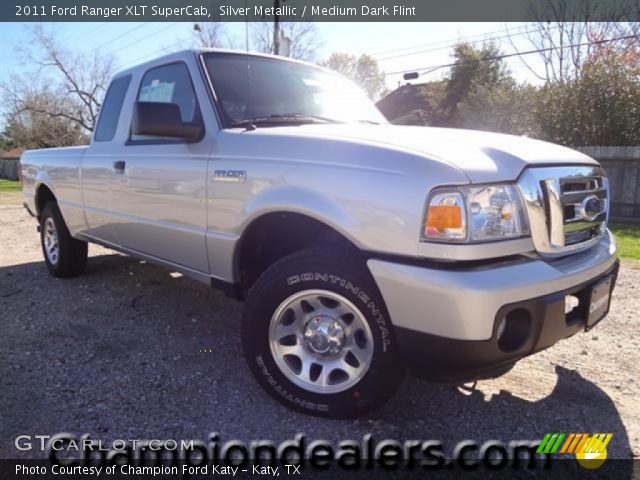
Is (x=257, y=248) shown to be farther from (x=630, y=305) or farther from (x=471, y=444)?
(x=630, y=305)

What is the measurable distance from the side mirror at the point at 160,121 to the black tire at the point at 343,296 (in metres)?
1.09

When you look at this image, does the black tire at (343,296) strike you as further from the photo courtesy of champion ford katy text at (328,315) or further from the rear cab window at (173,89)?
the rear cab window at (173,89)

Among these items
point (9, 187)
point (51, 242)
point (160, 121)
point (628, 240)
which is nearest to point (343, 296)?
point (160, 121)

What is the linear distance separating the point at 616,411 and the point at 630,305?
224 cm

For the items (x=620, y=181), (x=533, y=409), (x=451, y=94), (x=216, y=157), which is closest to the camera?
(x=533, y=409)

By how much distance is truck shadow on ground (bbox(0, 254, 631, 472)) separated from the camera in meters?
2.37

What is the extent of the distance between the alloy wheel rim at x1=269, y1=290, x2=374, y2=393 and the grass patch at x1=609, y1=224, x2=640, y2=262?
226 inches

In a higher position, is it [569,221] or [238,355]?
[569,221]

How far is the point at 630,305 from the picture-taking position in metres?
4.41

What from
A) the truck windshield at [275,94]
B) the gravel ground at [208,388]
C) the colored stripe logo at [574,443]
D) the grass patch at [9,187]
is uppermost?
the truck windshield at [275,94]

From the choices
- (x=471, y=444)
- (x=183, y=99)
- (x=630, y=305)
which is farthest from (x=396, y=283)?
(x=630, y=305)

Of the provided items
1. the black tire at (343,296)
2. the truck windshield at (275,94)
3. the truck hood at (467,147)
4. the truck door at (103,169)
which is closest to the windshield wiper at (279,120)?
the truck windshield at (275,94)

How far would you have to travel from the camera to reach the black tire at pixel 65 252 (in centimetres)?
501

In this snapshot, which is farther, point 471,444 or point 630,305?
point 630,305
